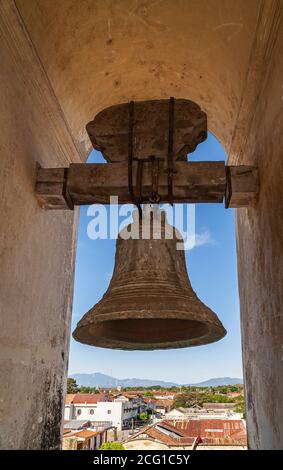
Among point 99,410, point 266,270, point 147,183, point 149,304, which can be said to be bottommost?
point 99,410

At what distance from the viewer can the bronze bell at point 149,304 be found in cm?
214

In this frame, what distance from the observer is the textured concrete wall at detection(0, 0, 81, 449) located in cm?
220

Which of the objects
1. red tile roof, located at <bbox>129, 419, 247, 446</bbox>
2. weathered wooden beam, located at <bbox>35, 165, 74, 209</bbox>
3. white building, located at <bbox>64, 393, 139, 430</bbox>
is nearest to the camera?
weathered wooden beam, located at <bbox>35, 165, 74, 209</bbox>

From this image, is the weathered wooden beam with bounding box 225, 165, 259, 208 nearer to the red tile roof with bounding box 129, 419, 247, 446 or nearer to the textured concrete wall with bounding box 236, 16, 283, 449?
the textured concrete wall with bounding box 236, 16, 283, 449

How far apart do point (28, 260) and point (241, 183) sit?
1.40m

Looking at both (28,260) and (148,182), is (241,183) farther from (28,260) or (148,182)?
(28,260)

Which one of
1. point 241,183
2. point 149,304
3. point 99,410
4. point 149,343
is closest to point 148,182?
point 241,183

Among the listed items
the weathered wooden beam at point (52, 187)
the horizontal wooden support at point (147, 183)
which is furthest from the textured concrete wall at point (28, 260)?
the horizontal wooden support at point (147, 183)

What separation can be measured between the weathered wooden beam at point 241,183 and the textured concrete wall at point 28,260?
1256 mm

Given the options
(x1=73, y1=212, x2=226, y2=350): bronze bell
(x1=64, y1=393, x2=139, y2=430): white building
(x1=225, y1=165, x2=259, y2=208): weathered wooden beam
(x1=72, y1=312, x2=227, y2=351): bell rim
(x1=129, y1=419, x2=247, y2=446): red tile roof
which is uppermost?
(x1=225, y1=165, x2=259, y2=208): weathered wooden beam

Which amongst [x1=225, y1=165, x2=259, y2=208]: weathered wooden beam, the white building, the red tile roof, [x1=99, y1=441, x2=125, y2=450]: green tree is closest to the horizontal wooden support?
[x1=225, y1=165, x2=259, y2=208]: weathered wooden beam

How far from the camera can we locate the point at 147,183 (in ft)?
8.29

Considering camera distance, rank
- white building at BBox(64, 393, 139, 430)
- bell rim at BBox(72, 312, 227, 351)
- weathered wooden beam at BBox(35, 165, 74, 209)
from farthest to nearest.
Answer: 1. white building at BBox(64, 393, 139, 430)
2. weathered wooden beam at BBox(35, 165, 74, 209)
3. bell rim at BBox(72, 312, 227, 351)

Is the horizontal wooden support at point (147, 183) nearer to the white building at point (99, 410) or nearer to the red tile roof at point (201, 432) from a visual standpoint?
the red tile roof at point (201, 432)
